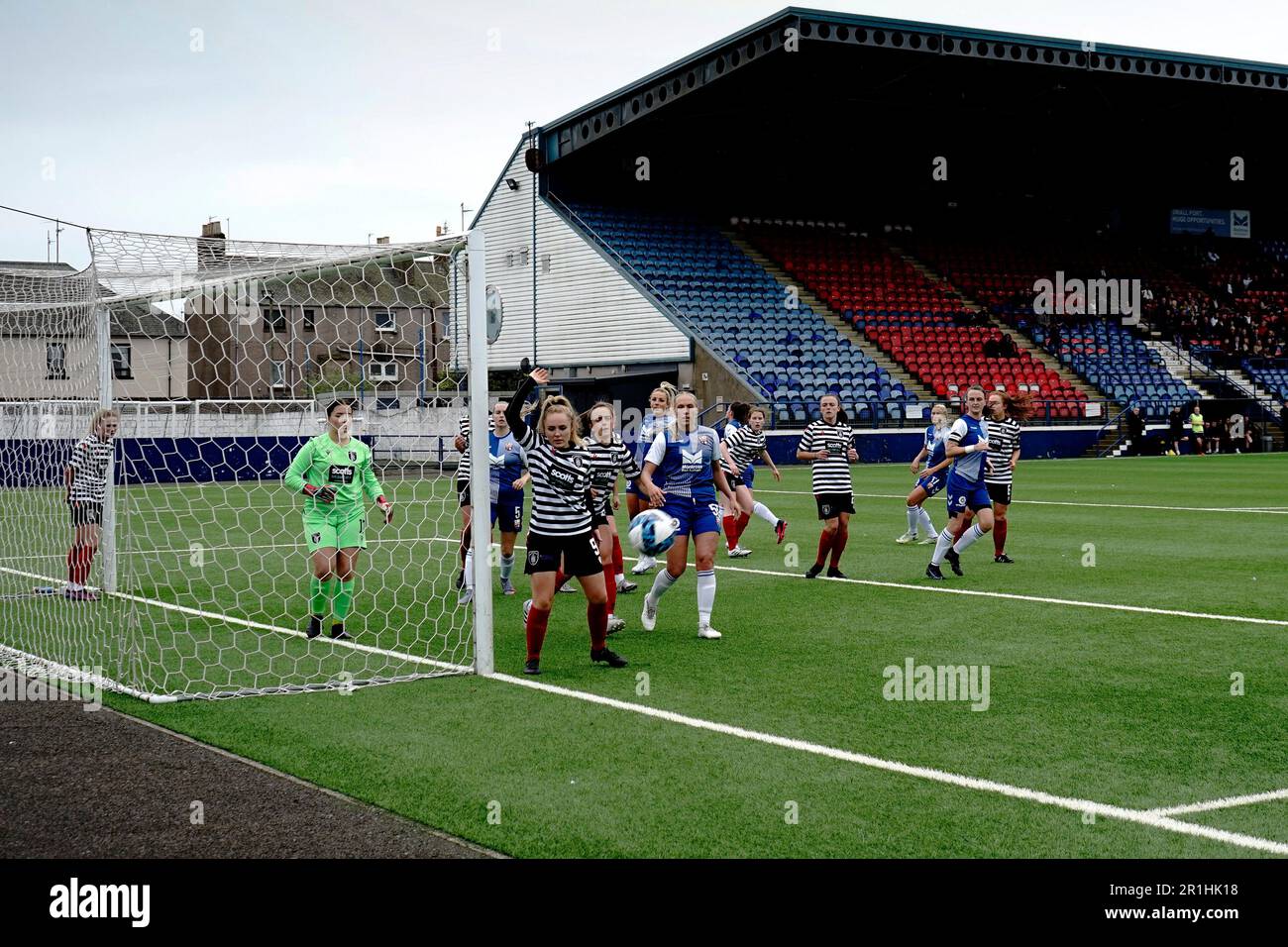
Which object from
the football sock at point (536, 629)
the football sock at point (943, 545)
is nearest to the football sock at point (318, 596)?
the football sock at point (536, 629)

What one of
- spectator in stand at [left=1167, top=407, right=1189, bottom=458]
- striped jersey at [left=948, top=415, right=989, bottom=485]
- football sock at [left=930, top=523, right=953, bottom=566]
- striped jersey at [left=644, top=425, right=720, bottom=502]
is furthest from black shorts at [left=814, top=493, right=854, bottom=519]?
spectator in stand at [left=1167, top=407, right=1189, bottom=458]

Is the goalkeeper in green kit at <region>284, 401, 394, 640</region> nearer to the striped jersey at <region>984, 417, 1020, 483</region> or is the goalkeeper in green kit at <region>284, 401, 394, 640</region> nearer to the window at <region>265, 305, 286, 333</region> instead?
the window at <region>265, 305, 286, 333</region>

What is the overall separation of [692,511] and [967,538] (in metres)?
4.81

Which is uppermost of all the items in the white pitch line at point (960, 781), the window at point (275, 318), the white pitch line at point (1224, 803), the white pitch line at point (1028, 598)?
the window at point (275, 318)

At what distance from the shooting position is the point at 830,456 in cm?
1333

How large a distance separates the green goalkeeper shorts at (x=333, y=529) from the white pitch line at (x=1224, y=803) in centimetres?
640

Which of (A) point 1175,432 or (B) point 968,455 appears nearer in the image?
(B) point 968,455

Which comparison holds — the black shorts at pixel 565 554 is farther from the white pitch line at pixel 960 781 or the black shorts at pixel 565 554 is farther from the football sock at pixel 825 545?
the football sock at pixel 825 545

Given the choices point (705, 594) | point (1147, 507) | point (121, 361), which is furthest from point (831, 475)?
point (1147, 507)

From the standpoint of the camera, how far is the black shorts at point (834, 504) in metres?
13.1

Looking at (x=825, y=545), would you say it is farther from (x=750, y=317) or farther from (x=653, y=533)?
(x=750, y=317)

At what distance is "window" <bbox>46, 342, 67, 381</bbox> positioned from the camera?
40.7 ft

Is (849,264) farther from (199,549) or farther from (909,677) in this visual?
(909,677)
